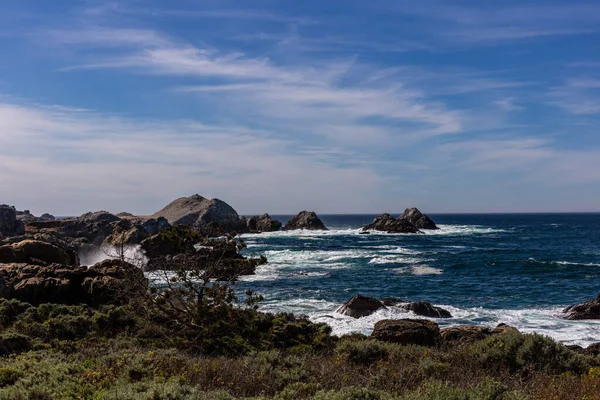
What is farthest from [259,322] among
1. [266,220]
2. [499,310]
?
[266,220]

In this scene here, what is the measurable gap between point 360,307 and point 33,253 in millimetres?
17061

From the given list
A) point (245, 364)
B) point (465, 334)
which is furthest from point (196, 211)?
point (245, 364)

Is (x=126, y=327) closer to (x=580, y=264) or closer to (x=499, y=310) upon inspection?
(x=499, y=310)

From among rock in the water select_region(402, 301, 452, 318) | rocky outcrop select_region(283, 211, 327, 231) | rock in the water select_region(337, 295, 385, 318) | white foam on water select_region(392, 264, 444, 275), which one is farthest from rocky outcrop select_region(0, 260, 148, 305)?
rocky outcrop select_region(283, 211, 327, 231)

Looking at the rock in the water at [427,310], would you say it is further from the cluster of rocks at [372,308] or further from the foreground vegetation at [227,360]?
the foreground vegetation at [227,360]

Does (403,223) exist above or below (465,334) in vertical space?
above

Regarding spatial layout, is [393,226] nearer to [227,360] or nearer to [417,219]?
[417,219]

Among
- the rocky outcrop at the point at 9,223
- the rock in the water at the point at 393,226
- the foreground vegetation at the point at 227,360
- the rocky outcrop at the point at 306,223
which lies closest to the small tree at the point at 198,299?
the foreground vegetation at the point at 227,360

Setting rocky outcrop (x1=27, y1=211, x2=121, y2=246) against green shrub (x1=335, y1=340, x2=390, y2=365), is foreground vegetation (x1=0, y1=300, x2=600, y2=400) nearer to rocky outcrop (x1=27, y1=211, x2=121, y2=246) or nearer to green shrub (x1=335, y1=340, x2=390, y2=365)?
green shrub (x1=335, y1=340, x2=390, y2=365)

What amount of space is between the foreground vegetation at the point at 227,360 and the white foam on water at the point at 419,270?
1052 inches

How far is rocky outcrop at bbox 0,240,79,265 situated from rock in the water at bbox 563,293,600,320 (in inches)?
1052

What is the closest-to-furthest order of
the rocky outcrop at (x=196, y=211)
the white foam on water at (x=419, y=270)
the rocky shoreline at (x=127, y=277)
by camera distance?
1. the rocky shoreline at (x=127, y=277)
2. the white foam on water at (x=419, y=270)
3. the rocky outcrop at (x=196, y=211)

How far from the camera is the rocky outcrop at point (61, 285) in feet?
61.2

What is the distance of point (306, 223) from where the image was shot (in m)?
118
